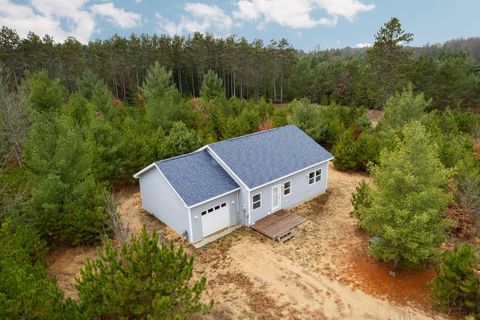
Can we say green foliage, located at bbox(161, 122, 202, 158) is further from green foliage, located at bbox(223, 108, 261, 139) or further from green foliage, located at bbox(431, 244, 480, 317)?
green foliage, located at bbox(431, 244, 480, 317)

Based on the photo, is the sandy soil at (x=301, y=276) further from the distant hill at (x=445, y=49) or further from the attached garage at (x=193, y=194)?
the distant hill at (x=445, y=49)

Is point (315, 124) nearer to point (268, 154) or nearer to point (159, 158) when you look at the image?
point (268, 154)

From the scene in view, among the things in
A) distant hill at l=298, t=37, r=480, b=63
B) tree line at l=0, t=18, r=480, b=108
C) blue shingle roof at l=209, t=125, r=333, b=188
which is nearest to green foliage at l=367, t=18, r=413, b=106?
tree line at l=0, t=18, r=480, b=108

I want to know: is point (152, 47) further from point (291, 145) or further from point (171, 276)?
point (171, 276)

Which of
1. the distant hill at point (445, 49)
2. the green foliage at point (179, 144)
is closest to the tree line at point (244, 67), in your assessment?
the green foliage at point (179, 144)

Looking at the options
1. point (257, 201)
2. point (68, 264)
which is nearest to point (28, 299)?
point (68, 264)

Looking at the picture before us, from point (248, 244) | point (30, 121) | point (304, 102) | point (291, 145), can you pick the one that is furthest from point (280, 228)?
point (30, 121)
